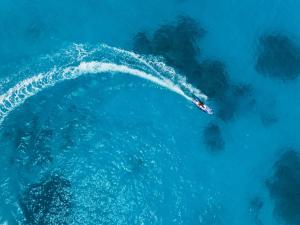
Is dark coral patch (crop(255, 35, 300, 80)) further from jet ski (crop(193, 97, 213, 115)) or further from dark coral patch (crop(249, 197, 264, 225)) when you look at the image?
dark coral patch (crop(249, 197, 264, 225))

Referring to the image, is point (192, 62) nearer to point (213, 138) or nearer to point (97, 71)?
point (213, 138)

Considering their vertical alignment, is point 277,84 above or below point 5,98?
above

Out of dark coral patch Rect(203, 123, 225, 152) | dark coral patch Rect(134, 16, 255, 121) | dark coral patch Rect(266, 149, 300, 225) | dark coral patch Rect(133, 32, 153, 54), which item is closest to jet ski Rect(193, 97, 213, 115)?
dark coral patch Rect(134, 16, 255, 121)

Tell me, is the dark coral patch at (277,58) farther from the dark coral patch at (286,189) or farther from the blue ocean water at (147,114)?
the dark coral patch at (286,189)

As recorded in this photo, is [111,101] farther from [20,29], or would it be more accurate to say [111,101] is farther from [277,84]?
[277,84]

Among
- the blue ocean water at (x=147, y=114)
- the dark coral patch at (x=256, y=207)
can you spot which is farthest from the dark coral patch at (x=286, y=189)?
the dark coral patch at (x=256, y=207)

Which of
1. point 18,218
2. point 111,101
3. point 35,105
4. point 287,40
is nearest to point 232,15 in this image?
point 287,40

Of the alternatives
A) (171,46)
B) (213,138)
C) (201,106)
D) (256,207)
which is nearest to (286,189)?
(256,207)
